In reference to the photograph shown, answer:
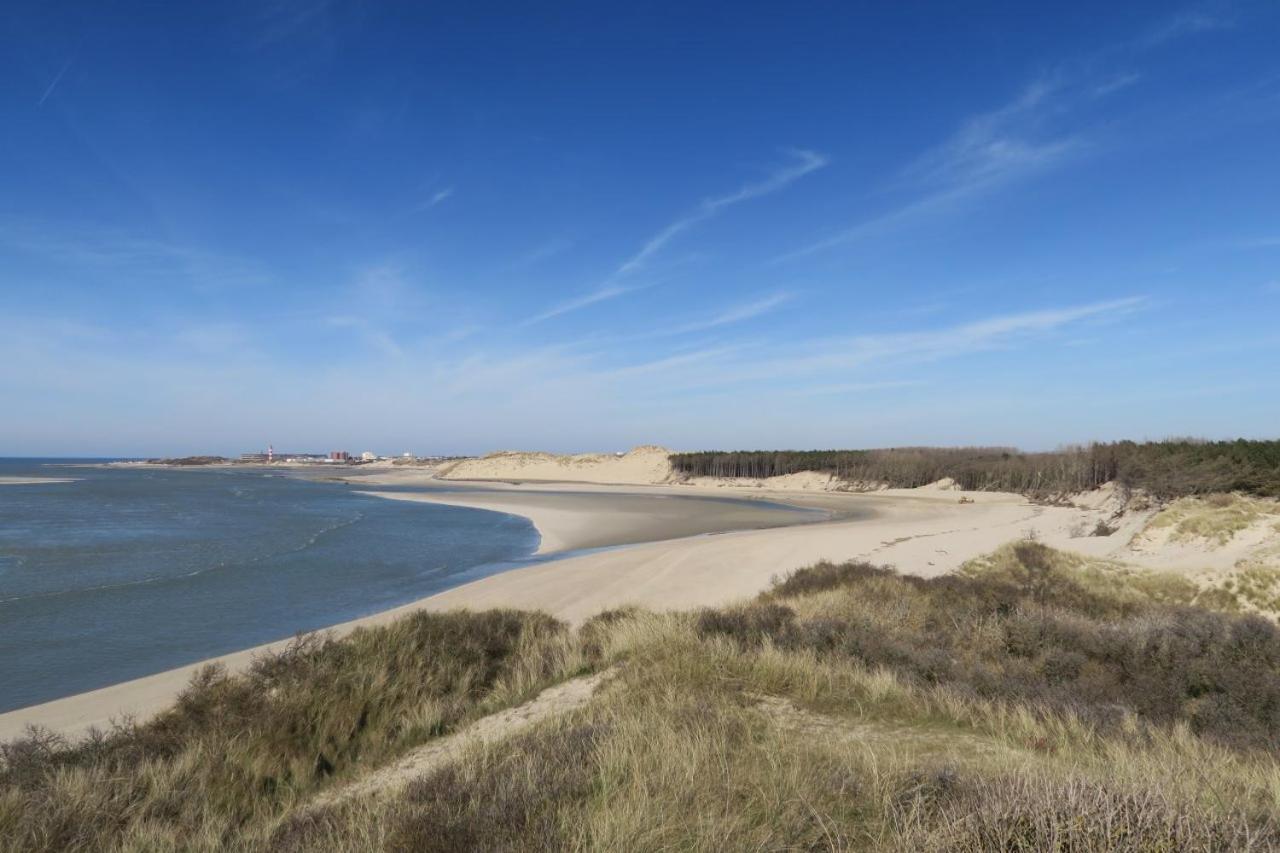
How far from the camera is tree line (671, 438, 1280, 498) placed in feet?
111

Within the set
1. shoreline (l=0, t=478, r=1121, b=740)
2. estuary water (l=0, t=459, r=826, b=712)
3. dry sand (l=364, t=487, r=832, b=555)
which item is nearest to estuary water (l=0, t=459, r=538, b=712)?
estuary water (l=0, t=459, r=826, b=712)

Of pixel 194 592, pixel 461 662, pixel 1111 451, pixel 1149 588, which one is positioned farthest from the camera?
pixel 1111 451

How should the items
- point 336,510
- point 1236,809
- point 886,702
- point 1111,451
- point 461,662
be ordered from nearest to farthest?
point 1236,809 < point 886,702 < point 461,662 < point 336,510 < point 1111,451

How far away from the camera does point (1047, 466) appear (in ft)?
225

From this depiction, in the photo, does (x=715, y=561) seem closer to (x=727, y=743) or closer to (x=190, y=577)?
(x=190, y=577)

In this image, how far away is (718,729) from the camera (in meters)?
5.50

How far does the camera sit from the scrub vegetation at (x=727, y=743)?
3.70m

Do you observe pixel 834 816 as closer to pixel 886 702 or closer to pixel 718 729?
pixel 718 729

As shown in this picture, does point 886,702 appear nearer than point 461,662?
Yes

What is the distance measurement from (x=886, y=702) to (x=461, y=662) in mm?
5842

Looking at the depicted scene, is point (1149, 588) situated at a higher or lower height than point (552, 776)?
lower

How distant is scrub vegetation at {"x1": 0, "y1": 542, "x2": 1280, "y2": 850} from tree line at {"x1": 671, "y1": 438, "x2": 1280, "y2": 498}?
30910mm

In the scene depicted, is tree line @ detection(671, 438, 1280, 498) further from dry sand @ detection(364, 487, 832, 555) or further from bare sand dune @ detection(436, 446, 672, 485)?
dry sand @ detection(364, 487, 832, 555)

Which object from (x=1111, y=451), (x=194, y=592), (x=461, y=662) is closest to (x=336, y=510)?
(x=194, y=592)
